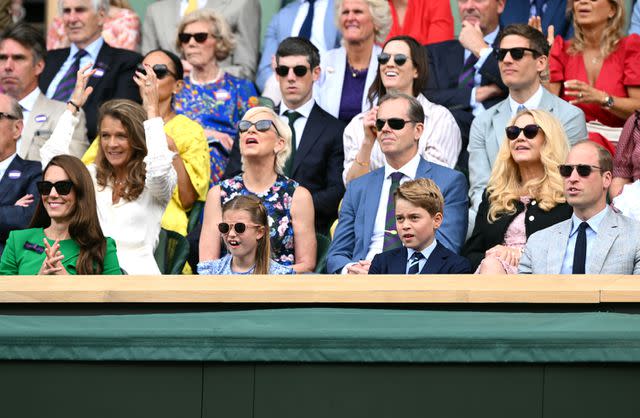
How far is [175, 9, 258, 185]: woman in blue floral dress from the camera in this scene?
9.91m

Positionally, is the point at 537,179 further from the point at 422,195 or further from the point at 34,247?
the point at 34,247

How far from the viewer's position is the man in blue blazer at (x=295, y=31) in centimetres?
1062

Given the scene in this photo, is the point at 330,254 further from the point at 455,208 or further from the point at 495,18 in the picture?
the point at 495,18

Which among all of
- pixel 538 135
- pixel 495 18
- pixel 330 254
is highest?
pixel 495 18

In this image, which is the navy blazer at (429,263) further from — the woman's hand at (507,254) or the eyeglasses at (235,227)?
the eyeglasses at (235,227)

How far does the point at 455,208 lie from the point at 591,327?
11.2 ft

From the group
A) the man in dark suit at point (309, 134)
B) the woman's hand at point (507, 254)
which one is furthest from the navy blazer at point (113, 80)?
the woman's hand at point (507, 254)

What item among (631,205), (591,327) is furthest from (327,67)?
(591,327)

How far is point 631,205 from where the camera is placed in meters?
7.96

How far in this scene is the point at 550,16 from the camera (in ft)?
33.7

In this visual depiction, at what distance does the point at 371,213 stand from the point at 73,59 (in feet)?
11.7

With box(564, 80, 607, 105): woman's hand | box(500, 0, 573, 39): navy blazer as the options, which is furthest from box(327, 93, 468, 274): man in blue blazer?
box(500, 0, 573, 39): navy blazer

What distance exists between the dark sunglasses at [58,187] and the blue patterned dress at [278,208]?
1116 mm

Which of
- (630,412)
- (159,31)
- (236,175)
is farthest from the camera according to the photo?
(159,31)
